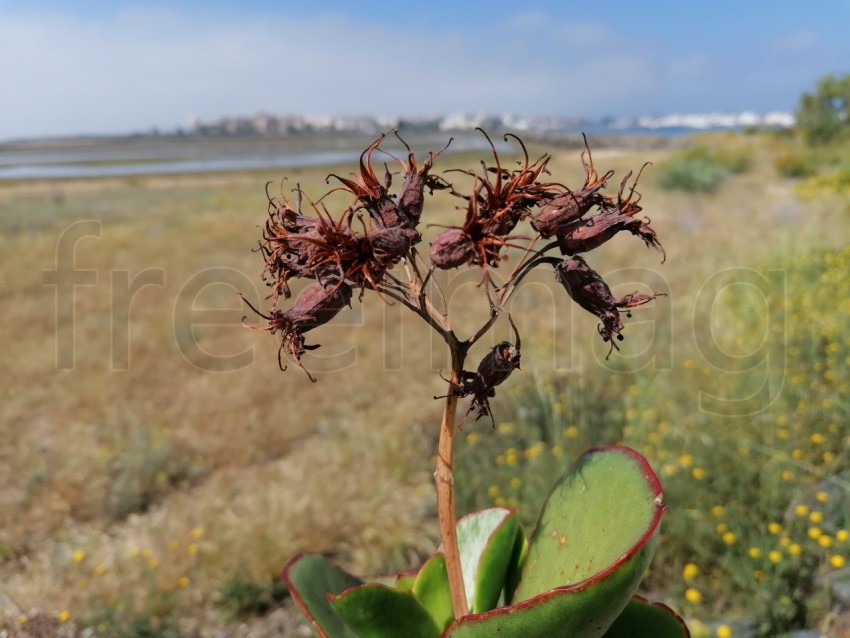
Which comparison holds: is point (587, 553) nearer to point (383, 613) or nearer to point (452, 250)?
point (383, 613)

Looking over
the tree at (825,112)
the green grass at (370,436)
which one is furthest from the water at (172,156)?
the green grass at (370,436)

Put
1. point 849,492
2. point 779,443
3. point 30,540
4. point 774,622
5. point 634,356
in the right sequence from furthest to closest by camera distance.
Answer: point 634,356 → point 30,540 → point 779,443 → point 849,492 → point 774,622

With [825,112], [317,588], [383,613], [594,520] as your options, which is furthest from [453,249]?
[825,112]

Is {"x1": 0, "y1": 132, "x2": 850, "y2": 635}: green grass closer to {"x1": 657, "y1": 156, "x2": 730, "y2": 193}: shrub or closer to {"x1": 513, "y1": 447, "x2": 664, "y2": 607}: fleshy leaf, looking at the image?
{"x1": 513, "y1": 447, "x2": 664, "y2": 607}: fleshy leaf

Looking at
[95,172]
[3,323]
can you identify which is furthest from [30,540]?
[95,172]

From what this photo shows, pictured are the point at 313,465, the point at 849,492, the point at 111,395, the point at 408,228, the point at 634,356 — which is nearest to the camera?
the point at 408,228

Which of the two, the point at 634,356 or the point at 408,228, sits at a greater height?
the point at 408,228

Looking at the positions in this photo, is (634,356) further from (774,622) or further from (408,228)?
(408,228)
